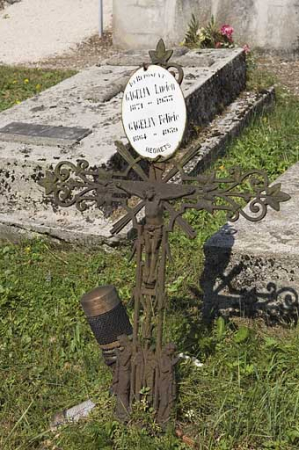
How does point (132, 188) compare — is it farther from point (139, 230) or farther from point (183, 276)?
point (183, 276)

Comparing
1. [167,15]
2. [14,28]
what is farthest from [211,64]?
[14,28]

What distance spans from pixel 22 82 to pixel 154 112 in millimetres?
6263

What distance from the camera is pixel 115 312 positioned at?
3580 mm

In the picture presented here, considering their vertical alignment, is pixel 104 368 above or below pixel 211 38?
below

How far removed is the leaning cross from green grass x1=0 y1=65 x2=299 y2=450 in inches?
4.8

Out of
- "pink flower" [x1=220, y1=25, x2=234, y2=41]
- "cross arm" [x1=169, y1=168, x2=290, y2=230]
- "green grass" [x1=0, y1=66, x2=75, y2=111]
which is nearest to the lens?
"cross arm" [x1=169, y1=168, x2=290, y2=230]

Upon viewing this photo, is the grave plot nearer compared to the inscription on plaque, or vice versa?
the grave plot

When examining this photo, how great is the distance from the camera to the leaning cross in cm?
310

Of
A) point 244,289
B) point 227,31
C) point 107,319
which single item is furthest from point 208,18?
point 107,319

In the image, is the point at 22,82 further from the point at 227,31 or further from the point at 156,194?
the point at 156,194

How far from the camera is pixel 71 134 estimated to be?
18.9 ft

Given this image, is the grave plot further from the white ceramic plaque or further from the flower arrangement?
the white ceramic plaque

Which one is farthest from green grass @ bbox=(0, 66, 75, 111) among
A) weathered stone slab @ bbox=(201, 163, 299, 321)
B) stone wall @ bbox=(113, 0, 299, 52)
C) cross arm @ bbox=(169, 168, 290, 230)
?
cross arm @ bbox=(169, 168, 290, 230)

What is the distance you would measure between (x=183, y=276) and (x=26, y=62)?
675 cm
